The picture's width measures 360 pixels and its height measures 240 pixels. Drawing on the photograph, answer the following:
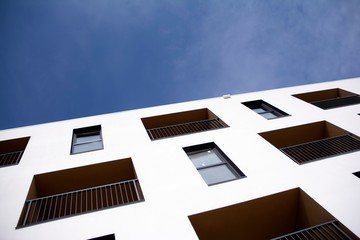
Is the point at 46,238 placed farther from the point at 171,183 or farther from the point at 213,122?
the point at 213,122

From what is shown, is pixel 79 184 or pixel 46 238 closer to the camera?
pixel 46 238

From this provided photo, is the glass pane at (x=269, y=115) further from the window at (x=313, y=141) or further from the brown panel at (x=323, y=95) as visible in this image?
the brown panel at (x=323, y=95)

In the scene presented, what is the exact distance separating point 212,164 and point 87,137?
4943 millimetres

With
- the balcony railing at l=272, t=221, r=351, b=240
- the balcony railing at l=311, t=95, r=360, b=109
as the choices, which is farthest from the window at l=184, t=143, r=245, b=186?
the balcony railing at l=311, t=95, r=360, b=109

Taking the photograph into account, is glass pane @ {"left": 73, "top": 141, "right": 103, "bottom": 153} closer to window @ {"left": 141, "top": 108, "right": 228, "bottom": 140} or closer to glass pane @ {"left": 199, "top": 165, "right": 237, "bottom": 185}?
window @ {"left": 141, "top": 108, "right": 228, "bottom": 140}

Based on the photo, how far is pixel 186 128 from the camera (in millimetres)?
11469

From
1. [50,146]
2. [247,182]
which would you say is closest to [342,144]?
[247,182]

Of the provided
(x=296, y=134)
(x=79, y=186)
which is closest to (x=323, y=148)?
(x=296, y=134)

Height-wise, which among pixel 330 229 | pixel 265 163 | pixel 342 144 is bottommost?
pixel 330 229

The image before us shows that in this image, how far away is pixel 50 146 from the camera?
9391 millimetres

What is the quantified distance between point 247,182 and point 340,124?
194 inches

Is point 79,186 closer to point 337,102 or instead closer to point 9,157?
point 9,157

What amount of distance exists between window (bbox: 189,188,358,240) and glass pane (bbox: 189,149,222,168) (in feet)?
7.09

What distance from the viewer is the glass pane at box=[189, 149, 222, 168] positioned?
27.8 ft
